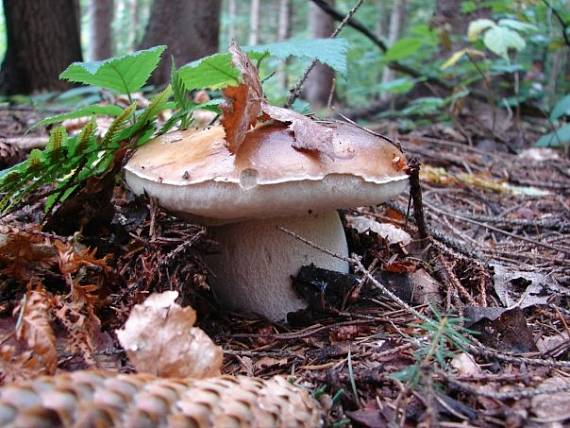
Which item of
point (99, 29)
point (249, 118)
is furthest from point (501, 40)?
point (99, 29)

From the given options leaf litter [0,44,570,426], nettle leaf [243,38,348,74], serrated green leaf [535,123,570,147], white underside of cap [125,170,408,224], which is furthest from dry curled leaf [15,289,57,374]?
serrated green leaf [535,123,570,147]

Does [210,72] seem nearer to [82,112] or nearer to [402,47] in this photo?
[82,112]

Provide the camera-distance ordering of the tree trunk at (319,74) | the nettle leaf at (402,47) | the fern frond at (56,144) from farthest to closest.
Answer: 1. the tree trunk at (319,74)
2. the nettle leaf at (402,47)
3. the fern frond at (56,144)

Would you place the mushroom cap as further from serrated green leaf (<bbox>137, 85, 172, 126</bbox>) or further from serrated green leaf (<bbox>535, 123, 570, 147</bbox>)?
serrated green leaf (<bbox>535, 123, 570, 147</bbox>)

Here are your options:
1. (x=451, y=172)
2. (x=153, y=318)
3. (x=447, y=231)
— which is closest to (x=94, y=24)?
(x=451, y=172)

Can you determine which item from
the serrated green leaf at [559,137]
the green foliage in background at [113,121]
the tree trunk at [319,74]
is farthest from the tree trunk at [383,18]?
the green foliage in background at [113,121]

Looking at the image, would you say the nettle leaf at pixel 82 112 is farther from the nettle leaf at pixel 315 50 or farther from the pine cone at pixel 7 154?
the pine cone at pixel 7 154

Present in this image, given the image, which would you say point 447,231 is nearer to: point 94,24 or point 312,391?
point 312,391
